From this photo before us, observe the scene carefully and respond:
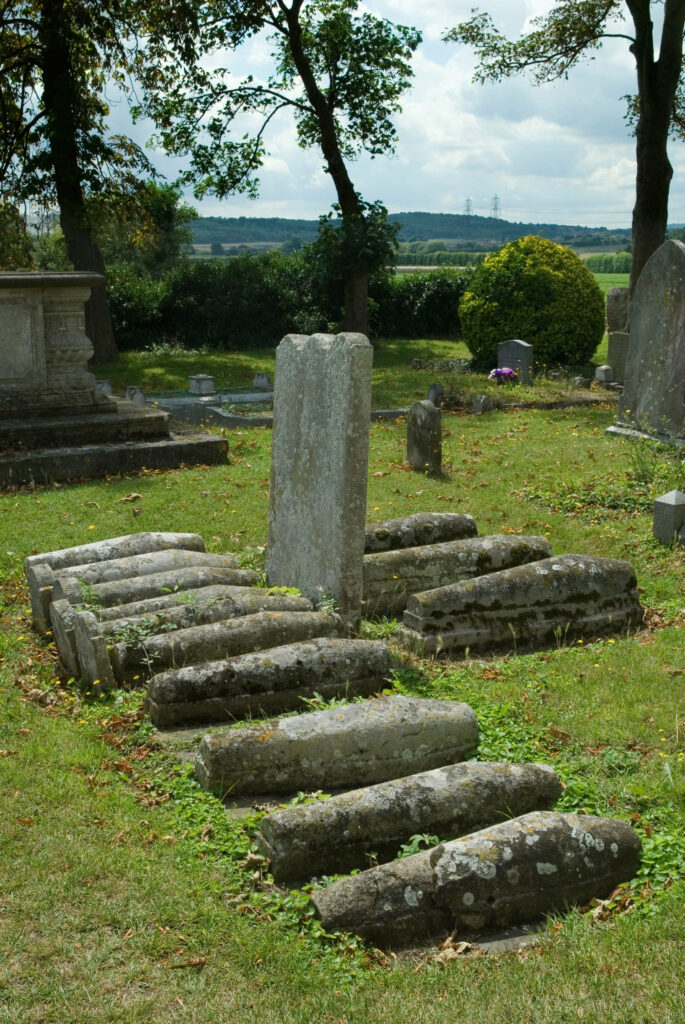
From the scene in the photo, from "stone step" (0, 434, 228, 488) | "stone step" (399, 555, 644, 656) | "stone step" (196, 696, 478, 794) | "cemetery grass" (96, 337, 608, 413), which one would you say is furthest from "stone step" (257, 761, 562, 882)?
"cemetery grass" (96, 337, 608, 413)

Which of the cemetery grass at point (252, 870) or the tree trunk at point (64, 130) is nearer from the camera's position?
the cemetery grass at point (252, 870)

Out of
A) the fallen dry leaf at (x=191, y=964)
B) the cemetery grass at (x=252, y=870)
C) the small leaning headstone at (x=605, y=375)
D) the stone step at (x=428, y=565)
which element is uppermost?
the small leaning headstone at (x=605, y=375)

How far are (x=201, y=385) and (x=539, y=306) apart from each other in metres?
8.00

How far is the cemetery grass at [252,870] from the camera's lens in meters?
3.82

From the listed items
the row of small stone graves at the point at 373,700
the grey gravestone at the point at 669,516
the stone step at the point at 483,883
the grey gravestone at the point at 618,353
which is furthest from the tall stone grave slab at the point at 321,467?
the grey gravestone at the point at 618,353

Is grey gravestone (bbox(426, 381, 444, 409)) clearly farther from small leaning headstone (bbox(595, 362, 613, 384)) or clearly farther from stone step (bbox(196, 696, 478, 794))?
stone step (bbox(196, 696, 478, 794))

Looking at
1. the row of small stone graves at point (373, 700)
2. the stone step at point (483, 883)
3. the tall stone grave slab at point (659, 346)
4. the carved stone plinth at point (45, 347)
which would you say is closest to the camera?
the stone step at point (483, 883)

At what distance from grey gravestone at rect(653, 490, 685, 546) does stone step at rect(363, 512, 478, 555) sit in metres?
1.88

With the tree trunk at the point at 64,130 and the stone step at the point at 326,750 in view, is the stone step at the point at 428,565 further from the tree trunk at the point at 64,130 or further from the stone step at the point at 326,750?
the tree trunk at the point at 64,130

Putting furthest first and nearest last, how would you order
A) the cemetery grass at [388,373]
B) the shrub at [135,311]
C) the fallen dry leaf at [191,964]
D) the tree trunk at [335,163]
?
the shrub at [135,311] → the tree trunk at [335,163] → the cemetery grass at [388,373] → the fallen dry leaf at [191,964]

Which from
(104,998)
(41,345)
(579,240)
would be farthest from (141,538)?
(579,240)

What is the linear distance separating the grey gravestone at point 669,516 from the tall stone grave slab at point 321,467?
3715 millimetres

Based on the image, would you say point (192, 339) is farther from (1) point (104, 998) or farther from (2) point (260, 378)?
(1) point (104, 998)

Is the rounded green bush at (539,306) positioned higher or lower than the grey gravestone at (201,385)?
higher
